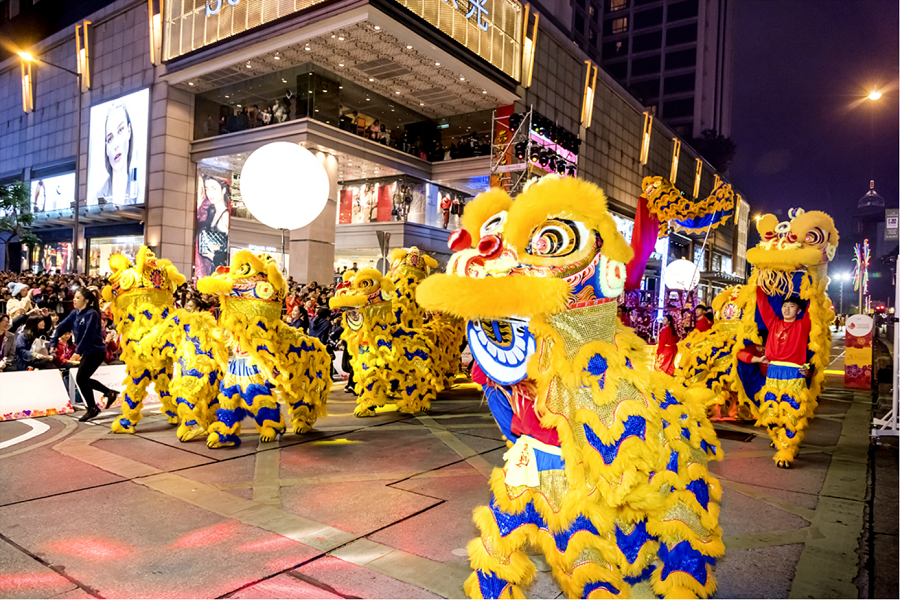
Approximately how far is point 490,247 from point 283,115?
1684 centimetres

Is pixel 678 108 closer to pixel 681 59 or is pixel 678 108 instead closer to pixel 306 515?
pixel 681 59

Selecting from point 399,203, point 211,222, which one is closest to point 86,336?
point 211,222

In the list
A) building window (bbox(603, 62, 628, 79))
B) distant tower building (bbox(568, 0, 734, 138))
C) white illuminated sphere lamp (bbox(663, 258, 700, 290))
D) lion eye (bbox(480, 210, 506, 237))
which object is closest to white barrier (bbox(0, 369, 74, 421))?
lion eye (bbox(480, 210, 506, 237))

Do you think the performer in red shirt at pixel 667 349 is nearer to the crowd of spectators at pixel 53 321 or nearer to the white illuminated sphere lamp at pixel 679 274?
the crowd of spectators at pixel 53 321

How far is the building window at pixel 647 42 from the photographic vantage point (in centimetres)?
5884

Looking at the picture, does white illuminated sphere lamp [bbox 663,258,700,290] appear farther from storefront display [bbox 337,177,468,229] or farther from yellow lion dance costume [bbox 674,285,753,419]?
yellow lion dance costume [bbox 674,285,753,419]

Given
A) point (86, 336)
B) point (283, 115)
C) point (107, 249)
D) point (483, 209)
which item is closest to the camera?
point (483, 209)

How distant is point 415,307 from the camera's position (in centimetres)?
709

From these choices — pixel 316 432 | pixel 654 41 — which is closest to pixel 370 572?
pixel 316 432

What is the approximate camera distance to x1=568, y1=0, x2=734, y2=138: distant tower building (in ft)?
185

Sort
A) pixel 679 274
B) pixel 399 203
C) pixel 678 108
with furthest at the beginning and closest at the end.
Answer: pixel 678 108 < pixel 399 203 < pixel 679 274

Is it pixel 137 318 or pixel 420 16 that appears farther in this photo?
pixel 420 16

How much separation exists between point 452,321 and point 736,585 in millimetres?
5666

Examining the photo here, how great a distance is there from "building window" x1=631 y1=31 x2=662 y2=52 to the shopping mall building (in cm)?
4019
